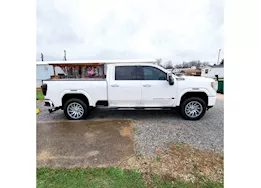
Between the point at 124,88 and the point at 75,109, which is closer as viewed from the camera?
the point at 124,88

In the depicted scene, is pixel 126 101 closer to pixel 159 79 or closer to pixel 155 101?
pixel 155 101

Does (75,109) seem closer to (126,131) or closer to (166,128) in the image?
(126,131)

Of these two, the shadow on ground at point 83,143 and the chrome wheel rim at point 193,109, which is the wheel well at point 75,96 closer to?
the shadow on ground at point 83,143

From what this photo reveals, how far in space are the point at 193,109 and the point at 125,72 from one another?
2.35 m

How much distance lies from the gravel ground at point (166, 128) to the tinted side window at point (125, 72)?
1327 mm

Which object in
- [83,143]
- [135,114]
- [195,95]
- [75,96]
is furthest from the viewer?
[135,114]

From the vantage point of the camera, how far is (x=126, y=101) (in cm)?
479

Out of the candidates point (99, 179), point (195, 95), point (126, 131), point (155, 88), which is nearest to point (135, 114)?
point (155, 88)

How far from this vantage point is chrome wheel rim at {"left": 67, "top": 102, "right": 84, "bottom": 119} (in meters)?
4.89

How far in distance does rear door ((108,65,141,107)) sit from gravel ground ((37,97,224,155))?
64 centimetres

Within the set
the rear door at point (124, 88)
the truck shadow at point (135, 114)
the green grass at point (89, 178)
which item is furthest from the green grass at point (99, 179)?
the truck shadow at point (135, 114)

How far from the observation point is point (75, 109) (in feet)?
16.2

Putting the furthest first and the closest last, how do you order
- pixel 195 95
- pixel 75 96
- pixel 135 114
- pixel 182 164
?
pixel 135 114, pixel 75 96, pixel 195 95, pixel 182 164
